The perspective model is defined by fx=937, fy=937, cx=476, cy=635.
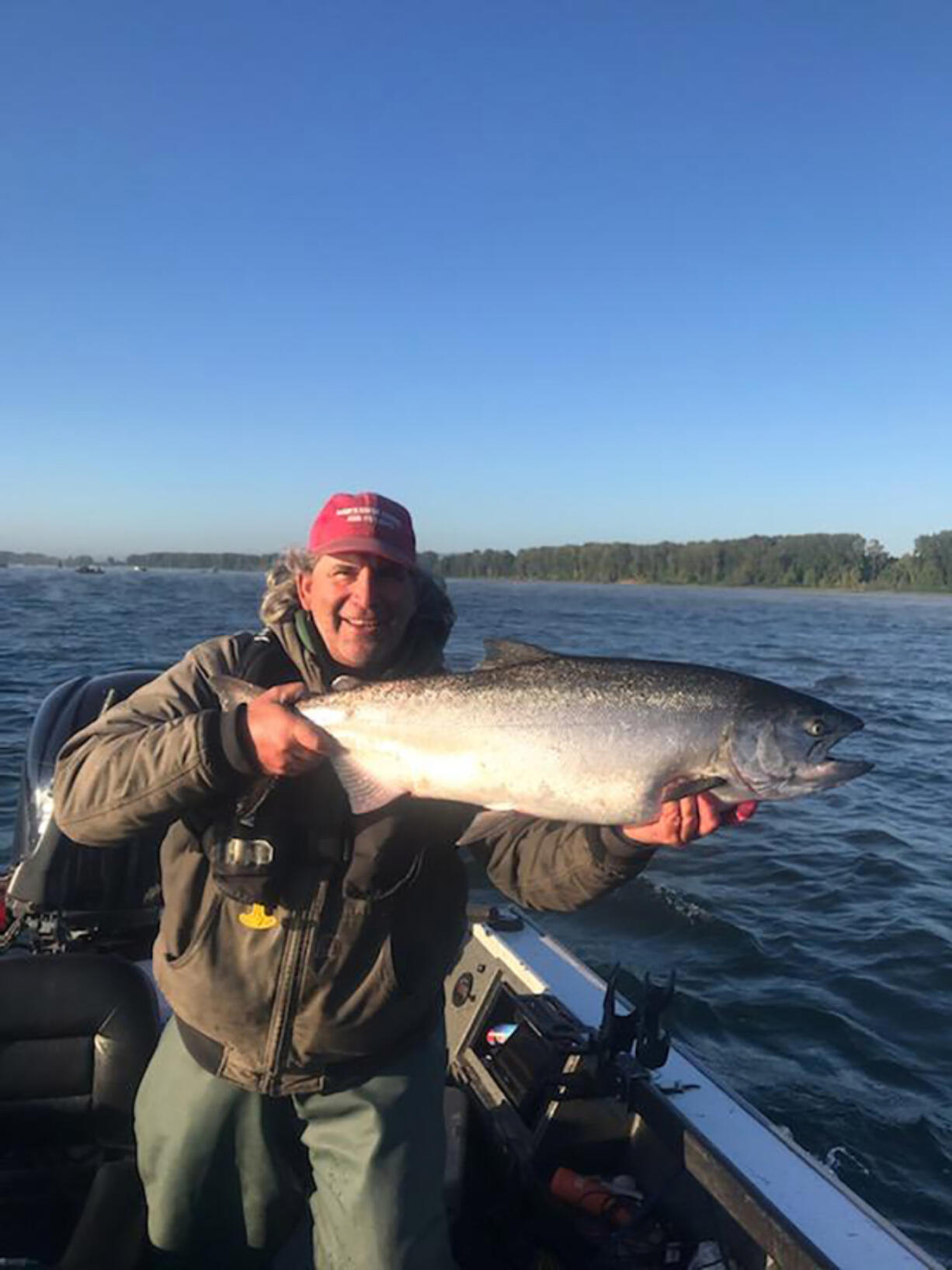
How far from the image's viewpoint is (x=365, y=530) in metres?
3.64

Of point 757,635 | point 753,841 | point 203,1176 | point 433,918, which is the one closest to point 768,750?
point 433,918

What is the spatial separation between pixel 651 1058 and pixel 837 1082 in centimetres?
399

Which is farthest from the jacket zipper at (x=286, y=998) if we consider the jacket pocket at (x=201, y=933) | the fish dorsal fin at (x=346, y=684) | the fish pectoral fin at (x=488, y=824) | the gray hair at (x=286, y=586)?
the gray hair at (x=286, y=586)

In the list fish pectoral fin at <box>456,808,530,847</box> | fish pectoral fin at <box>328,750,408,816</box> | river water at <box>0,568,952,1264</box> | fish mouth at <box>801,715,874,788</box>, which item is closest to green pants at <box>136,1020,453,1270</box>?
fish pectoral fin at <box>456,808,530,847</box>

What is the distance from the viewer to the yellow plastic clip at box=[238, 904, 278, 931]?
335 centimetres

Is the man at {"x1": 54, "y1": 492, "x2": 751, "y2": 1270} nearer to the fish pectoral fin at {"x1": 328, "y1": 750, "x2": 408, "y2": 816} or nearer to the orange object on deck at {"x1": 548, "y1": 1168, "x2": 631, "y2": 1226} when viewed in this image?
Answer: the fish pectoral fin at {"x1": 328, "y1": 750, "x2": 408, "y2": 816}

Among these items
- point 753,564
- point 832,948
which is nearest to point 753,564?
point 753,564

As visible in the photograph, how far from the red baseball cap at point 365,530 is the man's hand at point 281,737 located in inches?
25.2

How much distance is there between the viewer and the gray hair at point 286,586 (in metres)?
3.80

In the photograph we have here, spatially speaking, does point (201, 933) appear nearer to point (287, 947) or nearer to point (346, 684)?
point (287, 947)

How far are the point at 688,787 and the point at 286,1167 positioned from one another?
210cm

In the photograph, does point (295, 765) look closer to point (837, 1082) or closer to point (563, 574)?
point (837, 1082)

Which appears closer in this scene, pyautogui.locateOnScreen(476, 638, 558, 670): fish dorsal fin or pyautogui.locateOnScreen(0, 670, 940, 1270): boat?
pyautogui.locateOnScreen(0, 670, 940, 1270): boat

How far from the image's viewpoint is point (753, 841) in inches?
537
